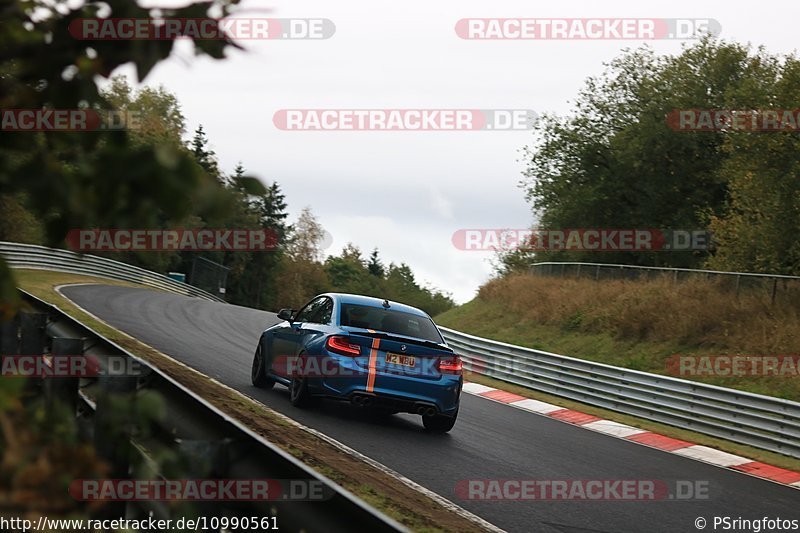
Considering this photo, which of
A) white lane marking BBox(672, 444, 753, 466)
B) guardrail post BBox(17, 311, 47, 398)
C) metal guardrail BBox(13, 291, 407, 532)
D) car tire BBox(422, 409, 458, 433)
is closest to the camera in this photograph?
metal guardrail BBox(13, 291, 407, 532)

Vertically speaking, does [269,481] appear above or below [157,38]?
below

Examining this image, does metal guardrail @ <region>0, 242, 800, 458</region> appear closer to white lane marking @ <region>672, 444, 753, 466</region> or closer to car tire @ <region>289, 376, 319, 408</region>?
white lane marking @ <region>672, 444, 753, 466</region>

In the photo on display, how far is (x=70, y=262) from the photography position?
41.7 m

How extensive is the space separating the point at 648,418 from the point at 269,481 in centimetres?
1555

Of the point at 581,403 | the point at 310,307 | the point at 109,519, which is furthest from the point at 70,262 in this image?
the point at 109,519

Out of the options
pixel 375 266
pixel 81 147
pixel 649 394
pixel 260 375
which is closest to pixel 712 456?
pixel 649 394

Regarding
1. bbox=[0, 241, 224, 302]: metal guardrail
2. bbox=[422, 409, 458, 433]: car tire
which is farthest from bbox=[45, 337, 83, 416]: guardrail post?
bbox=[0, 241, 224, 302]: metal guardrail

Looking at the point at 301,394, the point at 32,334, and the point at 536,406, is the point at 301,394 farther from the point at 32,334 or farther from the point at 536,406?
the point at 536,406

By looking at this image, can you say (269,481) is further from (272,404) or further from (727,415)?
(727,415)

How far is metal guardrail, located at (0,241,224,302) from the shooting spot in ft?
118

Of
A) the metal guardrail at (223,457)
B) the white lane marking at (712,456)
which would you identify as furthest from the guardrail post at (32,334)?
the white lane marking at (712,456)

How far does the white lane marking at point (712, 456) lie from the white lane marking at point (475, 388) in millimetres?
5951

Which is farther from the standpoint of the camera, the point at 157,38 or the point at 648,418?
the point at 648,418

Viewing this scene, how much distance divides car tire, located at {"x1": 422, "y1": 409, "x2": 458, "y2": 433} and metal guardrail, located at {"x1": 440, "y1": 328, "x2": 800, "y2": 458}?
6.04 m
